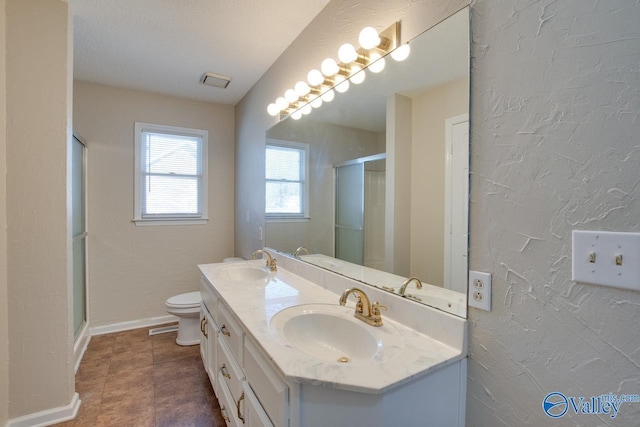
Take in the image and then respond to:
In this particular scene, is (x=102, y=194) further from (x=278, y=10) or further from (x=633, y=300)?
(x=633, y=300)

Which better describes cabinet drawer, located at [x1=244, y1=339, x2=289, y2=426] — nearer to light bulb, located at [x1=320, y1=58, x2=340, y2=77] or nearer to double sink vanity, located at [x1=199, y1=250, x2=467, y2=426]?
double sink vanity, located at [x1=199, y1=250, x2=467, y2=426]

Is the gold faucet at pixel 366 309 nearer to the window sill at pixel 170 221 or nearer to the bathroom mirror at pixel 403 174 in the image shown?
the bathroom mirror at pixel 403 174

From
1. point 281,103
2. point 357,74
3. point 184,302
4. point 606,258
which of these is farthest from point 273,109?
point 606,258

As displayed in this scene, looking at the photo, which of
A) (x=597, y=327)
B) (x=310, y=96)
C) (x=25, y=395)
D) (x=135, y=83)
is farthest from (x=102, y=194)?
(x=597, y=327)

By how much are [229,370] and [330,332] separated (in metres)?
0.56

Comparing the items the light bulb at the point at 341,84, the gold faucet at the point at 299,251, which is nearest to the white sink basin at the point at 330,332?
the gold faucet at the point at 299,251

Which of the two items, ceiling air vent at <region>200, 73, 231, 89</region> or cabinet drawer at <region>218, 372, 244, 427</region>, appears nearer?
cabinet drawer at <region>218, 372, 244, 427</region>

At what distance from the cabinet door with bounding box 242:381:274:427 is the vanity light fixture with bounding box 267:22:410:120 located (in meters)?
1.39

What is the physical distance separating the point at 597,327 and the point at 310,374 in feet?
2.15

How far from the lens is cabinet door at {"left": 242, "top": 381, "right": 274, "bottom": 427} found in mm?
954

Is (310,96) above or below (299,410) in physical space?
above

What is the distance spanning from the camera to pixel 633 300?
605mm

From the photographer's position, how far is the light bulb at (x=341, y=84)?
155 centimetres

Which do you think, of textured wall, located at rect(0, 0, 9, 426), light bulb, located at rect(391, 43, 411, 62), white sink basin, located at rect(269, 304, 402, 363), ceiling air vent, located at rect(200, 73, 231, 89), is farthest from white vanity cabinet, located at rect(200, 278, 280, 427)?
ceiling air vent, located at rect(200, 73, 231, 89)
